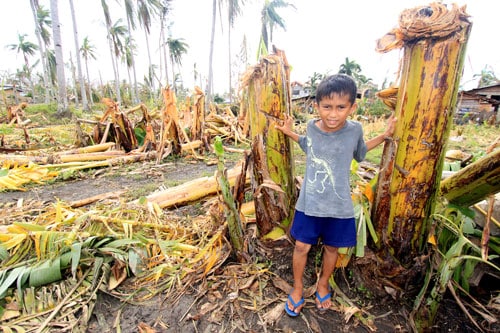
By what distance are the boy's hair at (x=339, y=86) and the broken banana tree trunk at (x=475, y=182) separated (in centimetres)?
72

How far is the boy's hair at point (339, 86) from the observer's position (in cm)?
129

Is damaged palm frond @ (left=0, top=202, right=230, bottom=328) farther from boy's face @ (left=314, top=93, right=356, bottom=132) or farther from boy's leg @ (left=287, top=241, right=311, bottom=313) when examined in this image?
boy's face @ (left=314, top=93, right=356, bottom=132)

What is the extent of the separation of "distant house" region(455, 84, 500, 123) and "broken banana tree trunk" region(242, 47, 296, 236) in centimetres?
1823

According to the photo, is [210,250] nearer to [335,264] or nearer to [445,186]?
[335,264]

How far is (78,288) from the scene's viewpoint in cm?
159

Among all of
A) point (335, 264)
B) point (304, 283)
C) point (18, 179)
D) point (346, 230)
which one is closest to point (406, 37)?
point (346, 230)

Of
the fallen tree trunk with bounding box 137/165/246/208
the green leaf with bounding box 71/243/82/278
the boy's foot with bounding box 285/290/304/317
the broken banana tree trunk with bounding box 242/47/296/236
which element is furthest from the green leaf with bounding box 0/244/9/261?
the boy's foot with bounding box 285/290/304/317

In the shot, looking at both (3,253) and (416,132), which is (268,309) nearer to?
(416,132)

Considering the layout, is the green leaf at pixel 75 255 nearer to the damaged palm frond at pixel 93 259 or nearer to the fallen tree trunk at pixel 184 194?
the damaged palm frond at pixel 93 259

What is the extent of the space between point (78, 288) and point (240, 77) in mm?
1722

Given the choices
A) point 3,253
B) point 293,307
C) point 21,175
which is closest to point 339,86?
point 293,307

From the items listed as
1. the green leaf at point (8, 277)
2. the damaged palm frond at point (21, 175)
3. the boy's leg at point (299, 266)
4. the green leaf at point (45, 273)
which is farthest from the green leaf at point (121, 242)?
the damaged palm frond at point (21, 175)

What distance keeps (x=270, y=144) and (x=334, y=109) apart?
0.48 meters

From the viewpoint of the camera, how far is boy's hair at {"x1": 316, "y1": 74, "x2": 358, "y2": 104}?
1286 mm
